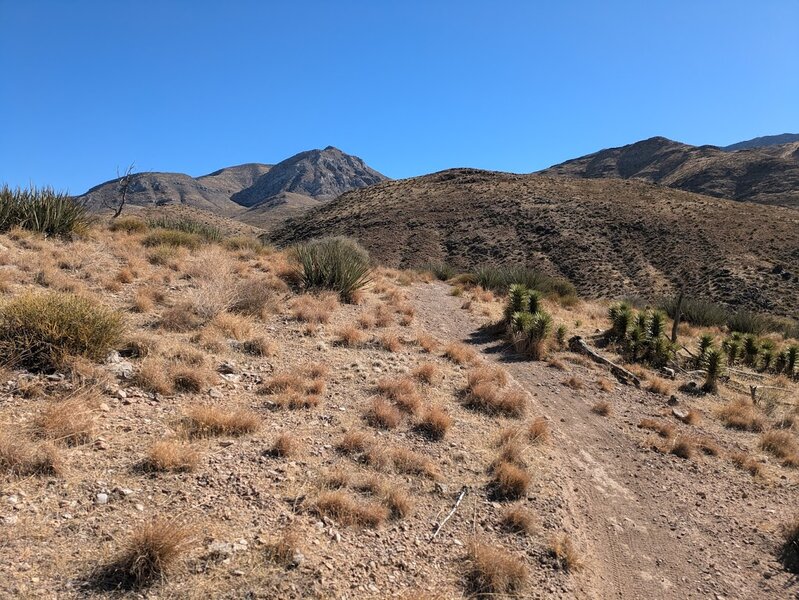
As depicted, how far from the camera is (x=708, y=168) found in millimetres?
96750

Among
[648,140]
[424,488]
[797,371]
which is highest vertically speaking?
[648,140]

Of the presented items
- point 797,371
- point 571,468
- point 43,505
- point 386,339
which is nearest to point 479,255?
point 797,371

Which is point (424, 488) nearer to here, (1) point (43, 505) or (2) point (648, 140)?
(1) point (43, 505)

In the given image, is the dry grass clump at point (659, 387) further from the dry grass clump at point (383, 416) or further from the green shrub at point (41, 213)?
the green shrub at point (41, 213)

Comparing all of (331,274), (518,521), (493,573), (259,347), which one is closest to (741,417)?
(518,521)

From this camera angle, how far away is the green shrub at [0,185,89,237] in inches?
543

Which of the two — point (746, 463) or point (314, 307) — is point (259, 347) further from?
point (746, 463)

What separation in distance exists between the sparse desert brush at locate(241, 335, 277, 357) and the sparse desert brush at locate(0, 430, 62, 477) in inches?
149

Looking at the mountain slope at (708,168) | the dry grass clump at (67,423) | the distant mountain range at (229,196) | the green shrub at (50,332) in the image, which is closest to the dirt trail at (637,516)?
the dry grass clump at (67,423)

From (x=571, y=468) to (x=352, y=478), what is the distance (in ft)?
9.62

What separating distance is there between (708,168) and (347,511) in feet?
374

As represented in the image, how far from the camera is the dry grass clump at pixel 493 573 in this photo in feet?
12.5

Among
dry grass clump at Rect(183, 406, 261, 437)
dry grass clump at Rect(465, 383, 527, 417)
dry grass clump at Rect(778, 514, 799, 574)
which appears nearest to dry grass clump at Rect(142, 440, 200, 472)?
dry grass clump at Rect(183, 406, 261, 437)

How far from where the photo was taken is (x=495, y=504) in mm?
4996
